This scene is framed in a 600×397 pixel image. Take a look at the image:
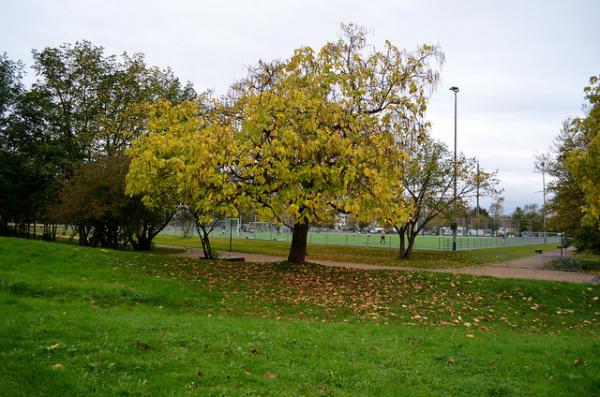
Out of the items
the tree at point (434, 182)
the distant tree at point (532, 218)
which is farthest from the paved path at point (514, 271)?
the distant tree at point (532, 218)

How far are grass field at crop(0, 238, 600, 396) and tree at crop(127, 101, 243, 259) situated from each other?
224 centimetres

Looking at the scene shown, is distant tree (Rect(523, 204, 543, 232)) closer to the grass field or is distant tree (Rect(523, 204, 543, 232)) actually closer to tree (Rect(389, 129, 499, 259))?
tree (Rect(389, 129, 499, 259))

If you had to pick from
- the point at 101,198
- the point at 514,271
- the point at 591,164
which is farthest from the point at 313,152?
the point at 514,271

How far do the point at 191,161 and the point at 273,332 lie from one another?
5.44 metres

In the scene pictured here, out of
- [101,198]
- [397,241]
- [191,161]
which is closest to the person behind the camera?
[191,161]

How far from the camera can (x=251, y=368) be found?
526 cm

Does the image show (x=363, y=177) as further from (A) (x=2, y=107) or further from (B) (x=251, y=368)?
(A) (x=2, y=107)

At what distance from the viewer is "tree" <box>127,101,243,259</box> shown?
1082 cm

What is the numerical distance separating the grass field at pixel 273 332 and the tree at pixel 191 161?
2235 millimetres

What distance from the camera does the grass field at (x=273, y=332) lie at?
490 cm

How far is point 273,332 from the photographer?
700cm

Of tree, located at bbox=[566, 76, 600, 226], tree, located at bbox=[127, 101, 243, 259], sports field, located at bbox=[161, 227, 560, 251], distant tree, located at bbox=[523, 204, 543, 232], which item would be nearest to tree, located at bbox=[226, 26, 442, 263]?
tree, located at bbox=[127, 101, 243, 259]

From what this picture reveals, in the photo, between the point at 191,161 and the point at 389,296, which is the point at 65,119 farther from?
the point at 389,296

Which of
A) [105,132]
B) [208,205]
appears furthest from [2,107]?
[208,205]
